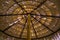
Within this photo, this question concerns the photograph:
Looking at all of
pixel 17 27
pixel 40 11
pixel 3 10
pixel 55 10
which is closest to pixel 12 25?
pixel 17 27

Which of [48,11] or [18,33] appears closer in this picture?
[48,11]

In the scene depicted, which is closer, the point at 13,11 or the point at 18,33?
the point at 13,11

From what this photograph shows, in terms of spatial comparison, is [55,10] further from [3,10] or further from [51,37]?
[3,10]

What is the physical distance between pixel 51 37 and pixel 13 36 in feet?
8.66

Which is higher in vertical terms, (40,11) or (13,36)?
(40,11)

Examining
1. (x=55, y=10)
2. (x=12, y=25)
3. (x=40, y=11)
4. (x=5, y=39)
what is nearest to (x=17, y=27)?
(x=12, y=25)

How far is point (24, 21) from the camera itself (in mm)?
12711

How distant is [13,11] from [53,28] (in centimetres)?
293

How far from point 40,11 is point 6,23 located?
2.52 metres

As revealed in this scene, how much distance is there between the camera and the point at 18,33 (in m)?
13.0

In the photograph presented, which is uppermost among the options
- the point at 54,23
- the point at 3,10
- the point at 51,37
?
the point at 3,10

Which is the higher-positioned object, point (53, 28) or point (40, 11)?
point (40, 11)

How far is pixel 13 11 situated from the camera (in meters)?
12.0

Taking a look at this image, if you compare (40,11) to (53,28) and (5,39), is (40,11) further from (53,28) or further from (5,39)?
(5,39)
